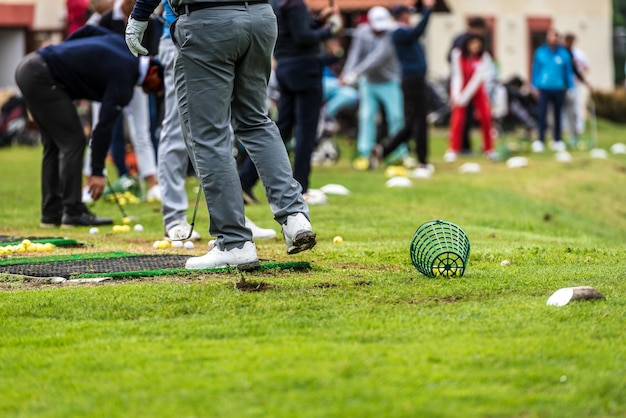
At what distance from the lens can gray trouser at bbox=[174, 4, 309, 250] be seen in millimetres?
6070

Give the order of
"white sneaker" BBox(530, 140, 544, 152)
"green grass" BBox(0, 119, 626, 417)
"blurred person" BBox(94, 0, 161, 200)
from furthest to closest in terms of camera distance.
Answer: "white sneaker" BBox(530, 140, 544, 152), "blurred person" BBox(94, 0, 161, 200), "green grass" BBox(0, 119, 626, 417)

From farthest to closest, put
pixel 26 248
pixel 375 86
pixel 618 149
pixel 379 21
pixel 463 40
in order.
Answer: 1. pixel 618 149
2. pixel 463 40
3. pixel 379 21
4. pixel 375 86
5. pixel 26 248

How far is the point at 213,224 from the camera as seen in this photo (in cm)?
634

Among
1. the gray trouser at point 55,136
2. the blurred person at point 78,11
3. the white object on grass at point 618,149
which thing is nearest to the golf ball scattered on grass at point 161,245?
the gray trouser at point 55,136

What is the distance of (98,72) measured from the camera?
29.6ft

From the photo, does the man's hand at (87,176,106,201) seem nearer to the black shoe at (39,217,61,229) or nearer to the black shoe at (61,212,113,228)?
the black shoe at (61,212,113,228)

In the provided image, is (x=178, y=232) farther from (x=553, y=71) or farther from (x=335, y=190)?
(x=553, y=71)

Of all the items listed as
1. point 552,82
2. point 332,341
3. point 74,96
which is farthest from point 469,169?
point 332,341

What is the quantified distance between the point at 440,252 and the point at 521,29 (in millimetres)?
36961

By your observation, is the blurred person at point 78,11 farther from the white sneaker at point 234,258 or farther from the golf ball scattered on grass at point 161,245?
the white sneaker at point 234,258

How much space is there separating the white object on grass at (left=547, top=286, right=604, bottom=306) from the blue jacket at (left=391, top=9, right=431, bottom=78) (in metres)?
11.5

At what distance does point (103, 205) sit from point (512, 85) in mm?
18090

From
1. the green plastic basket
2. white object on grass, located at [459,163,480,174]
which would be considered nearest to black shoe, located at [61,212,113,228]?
the green plastic basket

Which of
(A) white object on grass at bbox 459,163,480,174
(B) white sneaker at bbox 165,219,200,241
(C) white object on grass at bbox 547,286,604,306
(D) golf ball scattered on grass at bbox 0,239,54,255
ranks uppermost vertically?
(C) white object on grass at bbox 547,286,604,306
